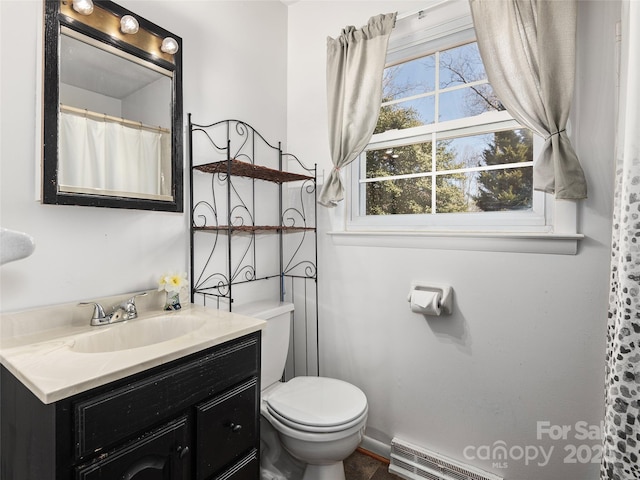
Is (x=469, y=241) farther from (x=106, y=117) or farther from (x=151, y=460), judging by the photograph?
(x=106, y=117)

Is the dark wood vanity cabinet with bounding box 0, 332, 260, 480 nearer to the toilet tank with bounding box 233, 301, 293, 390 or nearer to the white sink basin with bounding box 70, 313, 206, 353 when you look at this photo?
the white sink basin with bounding box 70, 313, 206, 353

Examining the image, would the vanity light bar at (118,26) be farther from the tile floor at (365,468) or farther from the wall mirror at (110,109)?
the tile floor at (365,468)

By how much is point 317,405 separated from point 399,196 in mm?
1122

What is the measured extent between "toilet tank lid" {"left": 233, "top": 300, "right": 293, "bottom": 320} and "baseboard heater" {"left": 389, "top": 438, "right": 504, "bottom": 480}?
890 millimetres

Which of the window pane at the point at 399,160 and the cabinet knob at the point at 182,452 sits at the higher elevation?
the window pane at the point at 399,160

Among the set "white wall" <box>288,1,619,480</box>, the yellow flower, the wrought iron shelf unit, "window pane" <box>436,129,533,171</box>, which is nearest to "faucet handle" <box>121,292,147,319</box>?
the yellow flower

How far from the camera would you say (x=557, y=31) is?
124 cm

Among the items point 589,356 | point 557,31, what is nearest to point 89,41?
point 557,31

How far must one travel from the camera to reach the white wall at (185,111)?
1.08 metres

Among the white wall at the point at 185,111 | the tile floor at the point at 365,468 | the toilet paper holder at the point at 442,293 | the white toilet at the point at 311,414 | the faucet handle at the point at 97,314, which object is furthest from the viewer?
the tile floor at the point at 365,468

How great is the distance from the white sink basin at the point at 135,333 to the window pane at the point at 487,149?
4.55 ft

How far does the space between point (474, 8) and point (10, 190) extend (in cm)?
190

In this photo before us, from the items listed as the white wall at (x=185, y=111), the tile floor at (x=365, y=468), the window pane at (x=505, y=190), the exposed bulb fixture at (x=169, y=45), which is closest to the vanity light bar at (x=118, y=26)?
the exposed bulb fixture at (x=169, y=45)

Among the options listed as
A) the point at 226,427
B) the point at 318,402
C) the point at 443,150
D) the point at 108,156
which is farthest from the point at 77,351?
the point at 443,150
